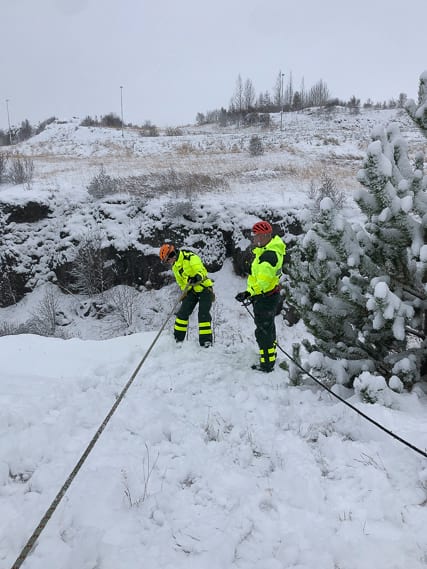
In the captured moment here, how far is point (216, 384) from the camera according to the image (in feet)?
15.9

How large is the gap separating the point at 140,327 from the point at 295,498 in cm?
1320

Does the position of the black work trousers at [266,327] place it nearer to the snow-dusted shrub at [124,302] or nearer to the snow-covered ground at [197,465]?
the snow-covered ground at [197,465]

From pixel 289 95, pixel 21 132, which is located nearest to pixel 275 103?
pixel 289 95

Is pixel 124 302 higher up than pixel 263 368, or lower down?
lower down

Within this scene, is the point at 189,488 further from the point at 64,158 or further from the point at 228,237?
the point at 64,158

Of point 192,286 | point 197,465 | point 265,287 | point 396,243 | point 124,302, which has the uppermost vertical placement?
point 396,243

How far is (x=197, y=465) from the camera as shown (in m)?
2.94

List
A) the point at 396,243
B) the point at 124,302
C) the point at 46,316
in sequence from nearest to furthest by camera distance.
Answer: the point at 396,243 → the point at 46,316 → the point at 124,302

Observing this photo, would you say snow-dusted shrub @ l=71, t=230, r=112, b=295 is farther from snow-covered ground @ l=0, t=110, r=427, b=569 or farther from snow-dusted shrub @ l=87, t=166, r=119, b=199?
snow-covered ground @ l=0, t=110, r=427, b=569

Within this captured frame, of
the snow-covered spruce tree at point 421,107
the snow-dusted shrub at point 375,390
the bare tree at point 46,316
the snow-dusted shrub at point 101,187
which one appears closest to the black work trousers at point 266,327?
the snow-dusted shrub at point 375,390

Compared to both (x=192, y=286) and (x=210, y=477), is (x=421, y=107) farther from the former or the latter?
(x=192, y=286)

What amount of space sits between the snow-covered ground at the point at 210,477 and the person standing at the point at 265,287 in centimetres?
68

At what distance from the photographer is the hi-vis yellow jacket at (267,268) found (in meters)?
5.21

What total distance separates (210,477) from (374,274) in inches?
102
